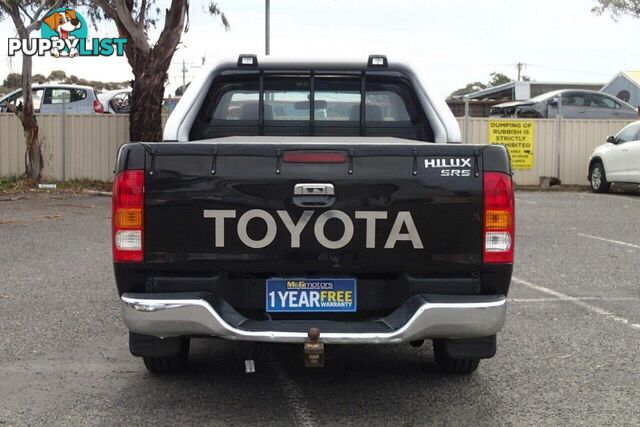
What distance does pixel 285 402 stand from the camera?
4516mm

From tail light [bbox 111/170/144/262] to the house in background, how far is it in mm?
33693

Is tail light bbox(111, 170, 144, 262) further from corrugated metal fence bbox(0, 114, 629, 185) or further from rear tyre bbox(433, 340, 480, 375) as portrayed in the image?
corrugated metal fence bbox(0, 114, 629, 185)

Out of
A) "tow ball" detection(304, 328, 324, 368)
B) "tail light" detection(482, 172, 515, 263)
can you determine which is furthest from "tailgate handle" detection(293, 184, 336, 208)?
"tail light" detection(482, 172, 515, 263)

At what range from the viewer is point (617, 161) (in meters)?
17.3

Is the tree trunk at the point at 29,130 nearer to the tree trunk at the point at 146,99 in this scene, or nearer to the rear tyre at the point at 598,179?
the tree trunk at the point at 146,99

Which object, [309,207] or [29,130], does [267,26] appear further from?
[309,207]

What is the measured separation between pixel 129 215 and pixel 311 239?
0.91 metres

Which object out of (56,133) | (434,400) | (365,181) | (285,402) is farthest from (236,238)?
(56,133)

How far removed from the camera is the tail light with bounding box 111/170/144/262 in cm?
407

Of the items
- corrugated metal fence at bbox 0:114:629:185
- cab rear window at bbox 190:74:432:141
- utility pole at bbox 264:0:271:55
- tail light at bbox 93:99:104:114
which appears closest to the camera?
cab rear window at bbox 190:74:432:141

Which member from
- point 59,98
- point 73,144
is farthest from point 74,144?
point 59,98

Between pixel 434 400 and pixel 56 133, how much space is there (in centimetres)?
1561

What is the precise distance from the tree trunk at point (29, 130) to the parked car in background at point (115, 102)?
16.3 ft

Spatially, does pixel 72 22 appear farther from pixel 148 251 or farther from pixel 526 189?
pixel 148 251
